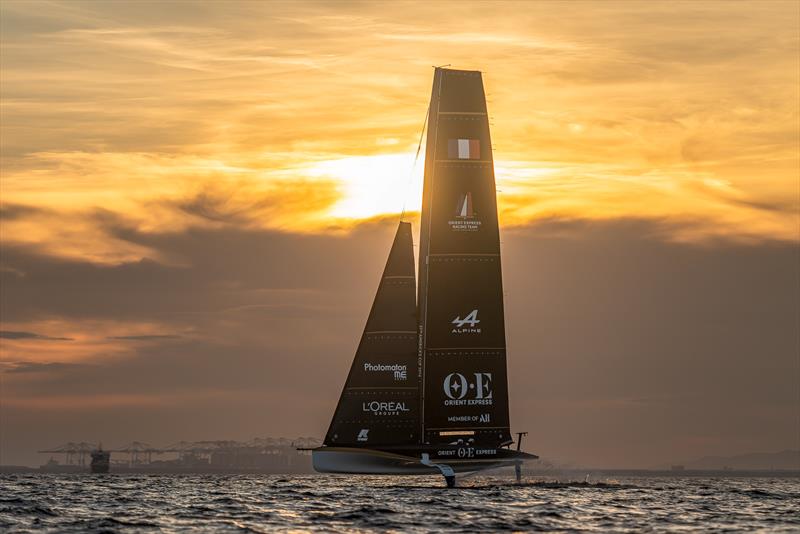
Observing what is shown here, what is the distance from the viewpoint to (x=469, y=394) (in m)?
89.9

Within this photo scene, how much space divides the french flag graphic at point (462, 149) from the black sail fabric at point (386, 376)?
877 centimetres

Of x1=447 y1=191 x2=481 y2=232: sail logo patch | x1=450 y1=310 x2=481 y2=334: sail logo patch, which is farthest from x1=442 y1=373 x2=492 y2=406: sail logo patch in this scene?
x1=447 y1=191 x2=481 y2=232: sail logo patch

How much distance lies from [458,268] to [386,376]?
379 inches

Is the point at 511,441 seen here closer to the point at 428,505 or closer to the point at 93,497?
the point at 428,505

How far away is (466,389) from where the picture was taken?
8994 centimetres

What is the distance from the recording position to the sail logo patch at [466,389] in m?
89.7

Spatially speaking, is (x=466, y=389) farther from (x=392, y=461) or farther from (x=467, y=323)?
(x=392, y=461)

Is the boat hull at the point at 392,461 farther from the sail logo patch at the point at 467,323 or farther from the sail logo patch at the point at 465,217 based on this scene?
the sail logo patch at the point at 465,217

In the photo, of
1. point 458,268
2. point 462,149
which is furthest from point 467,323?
point 462,149

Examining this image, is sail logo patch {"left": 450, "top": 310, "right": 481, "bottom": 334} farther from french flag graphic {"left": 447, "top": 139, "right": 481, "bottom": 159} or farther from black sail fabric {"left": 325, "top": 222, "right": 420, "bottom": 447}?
french flag graphic {"left": 447, "top": 139, "right": 481, "bottom": 159}

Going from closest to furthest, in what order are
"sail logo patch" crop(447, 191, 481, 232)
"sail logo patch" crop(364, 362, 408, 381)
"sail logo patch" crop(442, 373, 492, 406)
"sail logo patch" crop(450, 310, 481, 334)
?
"sail logo patch" crop(447, 191, 481, 232)
"sail logo patch" crop(450, 310, 481, 334)
"sail logo patch" crop(442, 373, 492, 406)
"sail logo patch" crop(364, 362, 408, 381)

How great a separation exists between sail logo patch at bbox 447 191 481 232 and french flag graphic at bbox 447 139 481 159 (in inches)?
101

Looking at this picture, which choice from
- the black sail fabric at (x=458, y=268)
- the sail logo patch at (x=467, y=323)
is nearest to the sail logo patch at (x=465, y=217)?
the black sail fabric at (x=458, y=268)

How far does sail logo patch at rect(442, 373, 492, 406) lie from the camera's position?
294 feet
